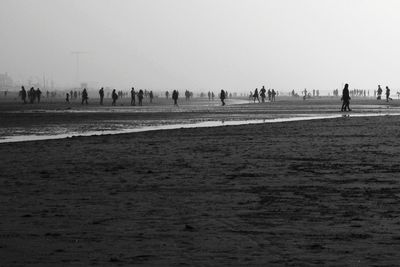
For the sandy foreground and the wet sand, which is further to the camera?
the wet sand

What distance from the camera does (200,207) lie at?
28.6 feet

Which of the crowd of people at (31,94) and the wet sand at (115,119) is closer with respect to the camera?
the wet sand at (115,119)

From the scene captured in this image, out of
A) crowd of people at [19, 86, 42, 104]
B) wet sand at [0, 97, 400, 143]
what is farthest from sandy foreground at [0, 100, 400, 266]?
crowd of people at [19, 86, 42, 104]

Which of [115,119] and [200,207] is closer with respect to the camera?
[200,207]

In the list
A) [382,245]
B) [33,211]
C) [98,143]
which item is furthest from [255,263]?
[98,143]

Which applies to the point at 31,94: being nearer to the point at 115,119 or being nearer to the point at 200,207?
the point at 115,119

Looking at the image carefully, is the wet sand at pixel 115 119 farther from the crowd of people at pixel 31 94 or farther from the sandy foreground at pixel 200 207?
the crowd of people at pixel 31 94

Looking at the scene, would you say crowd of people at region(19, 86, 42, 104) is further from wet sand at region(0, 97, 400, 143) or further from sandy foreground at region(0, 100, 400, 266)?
sandy foreground at region(0, 100, 400, 266)

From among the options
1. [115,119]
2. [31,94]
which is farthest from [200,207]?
[31,94]

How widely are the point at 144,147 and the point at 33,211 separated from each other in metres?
9.96

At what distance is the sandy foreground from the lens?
615 centimetres

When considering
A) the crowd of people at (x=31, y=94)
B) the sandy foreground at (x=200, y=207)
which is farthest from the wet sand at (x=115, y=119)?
the crowd of people at (x=31, y=94)

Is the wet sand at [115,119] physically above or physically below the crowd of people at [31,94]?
below

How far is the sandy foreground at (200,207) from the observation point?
6.15 m
